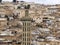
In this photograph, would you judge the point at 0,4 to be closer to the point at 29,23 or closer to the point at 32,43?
the point at 29,23

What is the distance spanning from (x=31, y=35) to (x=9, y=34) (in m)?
0.23

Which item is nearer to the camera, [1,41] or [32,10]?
[1,41]

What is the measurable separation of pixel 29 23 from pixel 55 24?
298mm

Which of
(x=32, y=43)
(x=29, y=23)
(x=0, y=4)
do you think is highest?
(x=0, y=4)

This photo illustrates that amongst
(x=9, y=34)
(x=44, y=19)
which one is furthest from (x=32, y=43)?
(x=44, y=19)

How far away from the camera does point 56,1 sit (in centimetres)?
245

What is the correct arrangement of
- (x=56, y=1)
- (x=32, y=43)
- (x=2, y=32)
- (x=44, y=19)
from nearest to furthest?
(x=32, y=43) → (x=2, y=32) → (x=44, y=19) → (x=56, y=1)

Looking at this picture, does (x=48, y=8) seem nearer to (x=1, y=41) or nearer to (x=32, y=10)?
(x=32, y=10)

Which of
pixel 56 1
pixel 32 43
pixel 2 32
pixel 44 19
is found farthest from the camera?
pixel 56 1

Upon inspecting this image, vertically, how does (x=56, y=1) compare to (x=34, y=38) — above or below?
above

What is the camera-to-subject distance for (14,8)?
93.5 inches

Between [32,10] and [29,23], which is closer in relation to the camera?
[29,23]

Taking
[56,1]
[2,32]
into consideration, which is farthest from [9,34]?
[56,1]

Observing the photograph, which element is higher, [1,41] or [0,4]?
[0,4]
